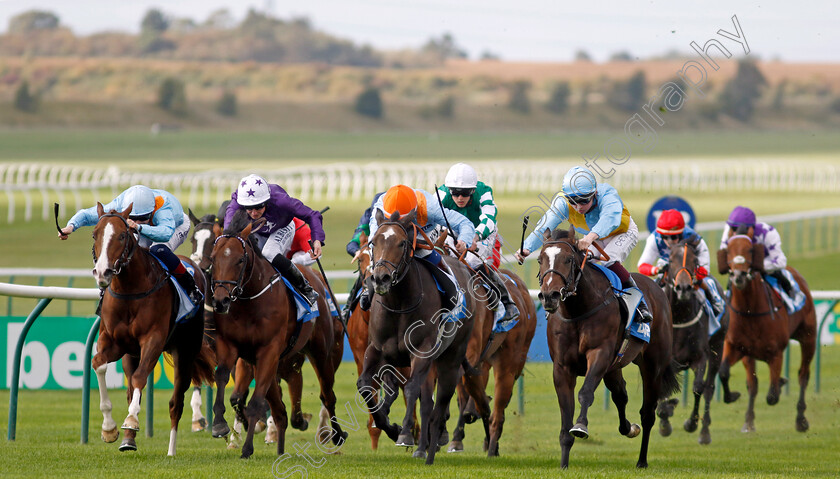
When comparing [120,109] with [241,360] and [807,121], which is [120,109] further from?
[241,360]

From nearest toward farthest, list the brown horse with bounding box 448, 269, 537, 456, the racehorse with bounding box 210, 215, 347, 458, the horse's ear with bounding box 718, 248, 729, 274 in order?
the racehorse with bounding box 210, 215, 347, 458 → the brown horse with bounding box 448, 269, 537, 456 → the horse's ear with bounding box 718, 248, 729, 274

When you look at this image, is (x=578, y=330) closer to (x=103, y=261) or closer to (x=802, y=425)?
(x=103, y=261)

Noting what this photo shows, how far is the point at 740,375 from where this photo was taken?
494 inches

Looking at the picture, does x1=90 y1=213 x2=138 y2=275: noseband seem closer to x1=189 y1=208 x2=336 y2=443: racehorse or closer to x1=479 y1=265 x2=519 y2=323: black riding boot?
x1=189 y1=208 x2=336 y2=443: racehorse

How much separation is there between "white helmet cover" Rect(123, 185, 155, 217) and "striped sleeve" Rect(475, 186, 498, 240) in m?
2.01

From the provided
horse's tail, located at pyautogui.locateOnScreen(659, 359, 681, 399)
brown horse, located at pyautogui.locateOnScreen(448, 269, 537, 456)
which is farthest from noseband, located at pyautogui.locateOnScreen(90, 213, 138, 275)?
horse's tail, located at pyautogui.locateOnScreen(659, 359, 681, 399)

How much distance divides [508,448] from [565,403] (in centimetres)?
171

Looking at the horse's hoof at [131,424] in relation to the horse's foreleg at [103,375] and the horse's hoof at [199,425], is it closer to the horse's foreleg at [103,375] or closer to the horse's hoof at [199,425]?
the horse's foreleg at [103,375]

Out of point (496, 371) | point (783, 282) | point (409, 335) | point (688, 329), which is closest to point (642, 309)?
point (496, 371)

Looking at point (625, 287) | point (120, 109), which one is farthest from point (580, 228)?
point (120, 109)

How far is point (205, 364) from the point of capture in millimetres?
7699

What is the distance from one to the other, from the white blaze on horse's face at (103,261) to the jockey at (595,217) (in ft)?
7.59

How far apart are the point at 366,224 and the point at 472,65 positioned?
84.2m

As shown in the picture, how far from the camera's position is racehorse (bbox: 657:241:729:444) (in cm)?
884
